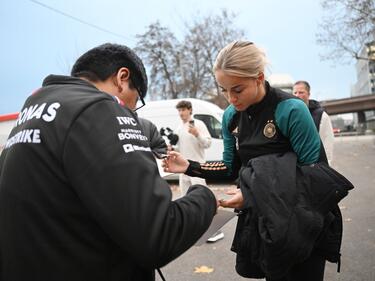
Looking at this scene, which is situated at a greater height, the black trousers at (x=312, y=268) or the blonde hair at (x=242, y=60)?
the blonde hair at (x=242, y=60)

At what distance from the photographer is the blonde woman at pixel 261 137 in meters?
1.76

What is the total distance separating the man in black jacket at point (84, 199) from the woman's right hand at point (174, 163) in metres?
0.91

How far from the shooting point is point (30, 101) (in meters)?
1.24

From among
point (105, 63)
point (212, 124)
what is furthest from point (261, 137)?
point (212, 124)

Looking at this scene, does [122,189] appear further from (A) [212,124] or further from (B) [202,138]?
(A) [212,124]

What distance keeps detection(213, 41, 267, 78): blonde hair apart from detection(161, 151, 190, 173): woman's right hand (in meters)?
0.61

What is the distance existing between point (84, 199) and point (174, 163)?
1141 mm

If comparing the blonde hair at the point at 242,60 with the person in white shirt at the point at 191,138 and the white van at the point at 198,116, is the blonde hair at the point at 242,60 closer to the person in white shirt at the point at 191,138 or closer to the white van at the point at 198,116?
the person in white shirt at the point at 191,138

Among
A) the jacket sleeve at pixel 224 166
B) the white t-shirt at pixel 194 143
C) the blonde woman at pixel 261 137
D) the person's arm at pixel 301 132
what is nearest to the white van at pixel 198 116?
the white t-shirt at pixel 194 143

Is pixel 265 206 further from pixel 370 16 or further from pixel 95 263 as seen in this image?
pixel 370 16

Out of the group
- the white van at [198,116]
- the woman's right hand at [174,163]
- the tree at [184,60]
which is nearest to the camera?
the woman's right hand at [174,163]

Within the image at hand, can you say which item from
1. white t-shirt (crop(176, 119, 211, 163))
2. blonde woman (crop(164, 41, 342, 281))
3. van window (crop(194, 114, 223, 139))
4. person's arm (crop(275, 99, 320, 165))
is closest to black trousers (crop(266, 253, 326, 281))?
blonde woman (crop(164, 41, 342, 281))

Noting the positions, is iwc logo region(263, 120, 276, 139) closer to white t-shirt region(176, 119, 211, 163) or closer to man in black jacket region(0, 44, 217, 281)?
man in black jacket region(0, 44, 217, 281)

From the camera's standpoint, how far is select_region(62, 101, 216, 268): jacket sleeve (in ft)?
3.32
